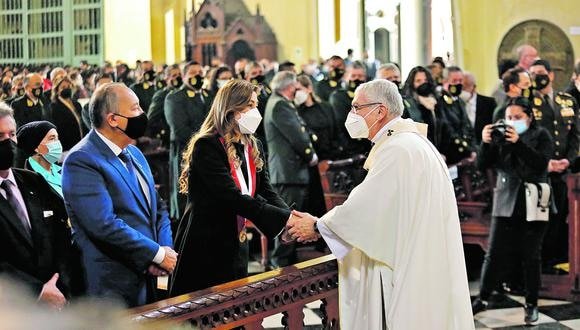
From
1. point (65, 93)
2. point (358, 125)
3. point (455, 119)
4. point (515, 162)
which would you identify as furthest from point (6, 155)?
point (65, 93)

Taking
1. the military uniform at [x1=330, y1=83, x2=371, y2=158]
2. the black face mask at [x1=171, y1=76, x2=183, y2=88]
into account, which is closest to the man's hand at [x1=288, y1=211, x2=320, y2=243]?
the military uniform at [x1=330, y1=83, x2=371, y2=158]

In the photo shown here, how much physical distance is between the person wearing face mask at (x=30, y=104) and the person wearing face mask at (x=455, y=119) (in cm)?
408

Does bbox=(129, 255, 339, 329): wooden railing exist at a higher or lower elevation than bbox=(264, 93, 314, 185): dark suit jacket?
lower

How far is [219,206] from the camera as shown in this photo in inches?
144

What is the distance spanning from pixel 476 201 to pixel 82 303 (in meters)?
6.23

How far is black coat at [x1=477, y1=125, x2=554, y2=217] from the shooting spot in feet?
18.4

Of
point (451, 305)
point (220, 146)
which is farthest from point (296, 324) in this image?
point (220, 146)

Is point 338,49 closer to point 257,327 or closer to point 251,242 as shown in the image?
point 251,242

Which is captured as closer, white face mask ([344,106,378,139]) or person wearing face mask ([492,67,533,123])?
white face mask ([344,106,378,139])

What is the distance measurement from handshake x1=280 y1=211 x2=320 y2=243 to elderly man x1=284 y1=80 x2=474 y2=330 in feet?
0.58

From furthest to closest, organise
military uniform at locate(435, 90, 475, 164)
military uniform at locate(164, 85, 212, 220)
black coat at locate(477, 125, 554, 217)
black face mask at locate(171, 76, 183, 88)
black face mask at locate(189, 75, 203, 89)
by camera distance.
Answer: black face mask at locate(171, 76, 183, 88) → black face mask at locate(189, 75, 203, 89) → military uniform at locate(164, 85, 212, 220) → military uniform at locate(435, 90, 475, 164) → black coat at locate(477, 125, 554, 217)

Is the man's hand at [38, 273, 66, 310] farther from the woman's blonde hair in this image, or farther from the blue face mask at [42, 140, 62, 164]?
the blue face mask at [42, 140, 62, 164]

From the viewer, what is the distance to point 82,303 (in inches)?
34.7

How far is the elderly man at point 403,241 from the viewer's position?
328cm
